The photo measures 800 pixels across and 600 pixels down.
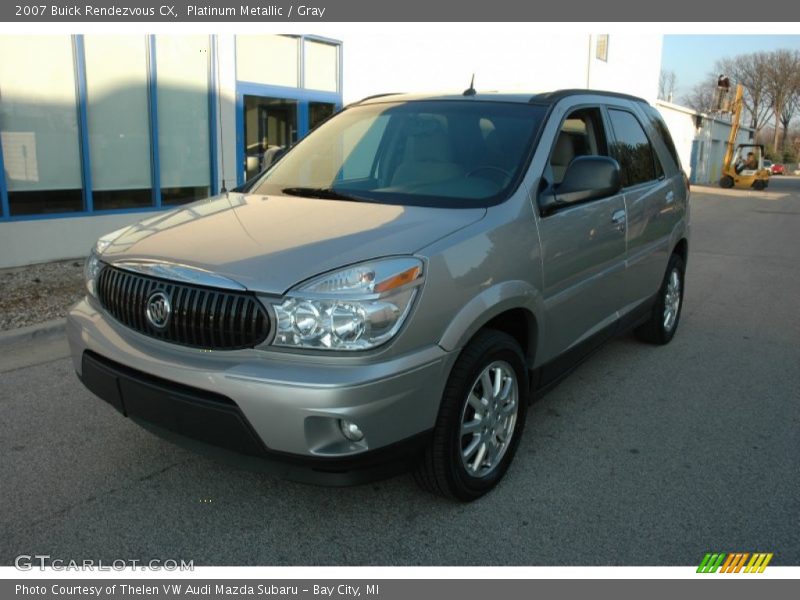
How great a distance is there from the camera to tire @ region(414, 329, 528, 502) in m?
2.91

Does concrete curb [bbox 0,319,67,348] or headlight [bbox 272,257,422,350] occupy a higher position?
headlight [bbox 272,257,422,350]

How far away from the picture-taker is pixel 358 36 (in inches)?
483

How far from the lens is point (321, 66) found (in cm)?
1167

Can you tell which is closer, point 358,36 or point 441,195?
point 441,195

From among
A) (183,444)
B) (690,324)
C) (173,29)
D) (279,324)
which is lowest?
→ (690,324)

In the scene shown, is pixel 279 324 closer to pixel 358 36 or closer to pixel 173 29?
pixel 173 29

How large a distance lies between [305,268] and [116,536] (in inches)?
55.3

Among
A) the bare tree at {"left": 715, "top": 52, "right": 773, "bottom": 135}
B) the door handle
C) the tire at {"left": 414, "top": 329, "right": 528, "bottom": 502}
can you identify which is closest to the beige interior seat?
the tire at {"left": 414, "top": 329, "right": 528, "bottom": 502}

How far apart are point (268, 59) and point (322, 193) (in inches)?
312

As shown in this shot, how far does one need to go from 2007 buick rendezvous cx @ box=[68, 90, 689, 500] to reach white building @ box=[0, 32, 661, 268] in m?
2.51

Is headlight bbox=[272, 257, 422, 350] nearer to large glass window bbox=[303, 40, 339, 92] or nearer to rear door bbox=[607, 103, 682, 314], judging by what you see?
rear door bbox=[607, 103, 682, 314]

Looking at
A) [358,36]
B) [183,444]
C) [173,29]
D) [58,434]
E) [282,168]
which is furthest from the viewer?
[358,36]

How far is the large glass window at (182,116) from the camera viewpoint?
30.9ft
